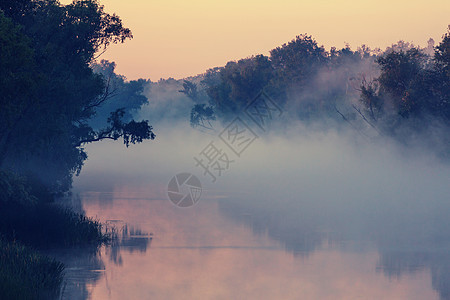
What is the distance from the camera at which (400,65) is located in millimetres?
65938

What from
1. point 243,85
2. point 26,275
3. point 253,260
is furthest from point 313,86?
point 26,275

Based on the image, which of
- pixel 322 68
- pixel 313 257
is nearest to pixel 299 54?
pixel 322 68

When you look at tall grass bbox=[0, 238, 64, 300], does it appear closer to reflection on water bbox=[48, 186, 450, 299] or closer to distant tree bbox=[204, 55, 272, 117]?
reflection on water bbox=[48, 186, 450, 299]

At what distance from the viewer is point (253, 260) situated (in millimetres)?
29125

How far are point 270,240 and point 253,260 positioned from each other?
5.72 m

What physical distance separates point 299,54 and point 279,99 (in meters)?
11.6

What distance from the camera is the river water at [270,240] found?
78.8 ft

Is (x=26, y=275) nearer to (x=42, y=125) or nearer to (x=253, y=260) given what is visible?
(x=253, y=260)

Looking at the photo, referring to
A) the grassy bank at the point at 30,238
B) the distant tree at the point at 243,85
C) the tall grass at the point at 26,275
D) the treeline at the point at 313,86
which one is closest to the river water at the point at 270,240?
the grassy bank at the point at 30,238

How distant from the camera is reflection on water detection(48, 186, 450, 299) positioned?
23.4 metres

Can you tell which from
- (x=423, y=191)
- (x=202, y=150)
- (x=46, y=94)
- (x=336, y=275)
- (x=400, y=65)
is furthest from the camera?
(x=202, y=150)

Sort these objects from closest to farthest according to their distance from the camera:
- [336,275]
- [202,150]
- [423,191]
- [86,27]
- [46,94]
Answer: [336,275] → [46,94] → [86,27] → [423,191] → [202,150]

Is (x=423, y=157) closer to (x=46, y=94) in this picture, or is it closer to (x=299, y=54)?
(x=46, y=94)

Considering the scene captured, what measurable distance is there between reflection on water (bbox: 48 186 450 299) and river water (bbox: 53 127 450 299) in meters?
0.04
